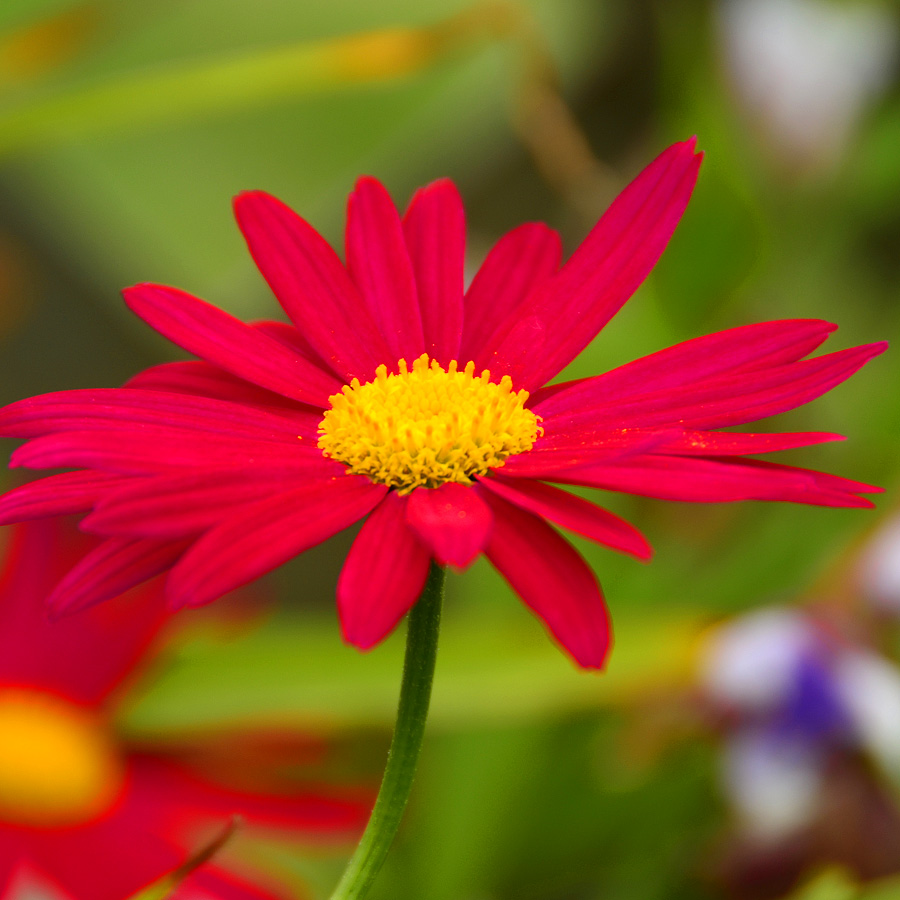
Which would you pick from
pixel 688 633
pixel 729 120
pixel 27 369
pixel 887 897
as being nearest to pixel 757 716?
pixel 688 633

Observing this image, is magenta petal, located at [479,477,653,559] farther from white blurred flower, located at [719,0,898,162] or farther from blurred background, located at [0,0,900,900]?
white blurred flower, located at [719,0,898,162]

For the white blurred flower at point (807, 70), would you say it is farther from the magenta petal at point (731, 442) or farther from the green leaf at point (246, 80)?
the magenta petal at point (731, 442)

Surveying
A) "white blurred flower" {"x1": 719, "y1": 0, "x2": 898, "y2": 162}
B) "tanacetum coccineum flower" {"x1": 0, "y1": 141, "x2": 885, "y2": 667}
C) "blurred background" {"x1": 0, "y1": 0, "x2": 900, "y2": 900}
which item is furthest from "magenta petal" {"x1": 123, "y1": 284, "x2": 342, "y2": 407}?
"white blurred flower" {"x1": 719, "y1": 0, "x2": 898, "y2": 162}

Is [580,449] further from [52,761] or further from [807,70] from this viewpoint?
[807,70]

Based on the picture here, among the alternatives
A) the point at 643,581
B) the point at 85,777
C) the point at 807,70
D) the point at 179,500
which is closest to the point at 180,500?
the point at 179,500

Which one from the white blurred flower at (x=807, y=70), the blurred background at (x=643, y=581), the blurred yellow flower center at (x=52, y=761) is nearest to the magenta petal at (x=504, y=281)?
the blurred background at (x=643, y=581)

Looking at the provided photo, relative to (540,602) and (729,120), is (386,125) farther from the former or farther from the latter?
(540,602)
